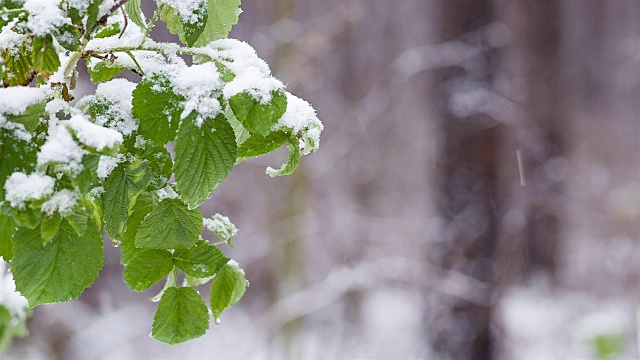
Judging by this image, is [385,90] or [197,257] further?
[385,90]

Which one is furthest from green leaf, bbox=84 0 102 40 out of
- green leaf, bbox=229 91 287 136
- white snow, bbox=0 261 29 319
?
white snow, bbox=0 261 29 319

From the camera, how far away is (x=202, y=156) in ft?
2.40

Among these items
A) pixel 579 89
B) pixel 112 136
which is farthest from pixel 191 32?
pixel 579 89

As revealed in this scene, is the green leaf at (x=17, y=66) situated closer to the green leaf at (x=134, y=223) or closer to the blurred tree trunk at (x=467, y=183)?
the green leaf at (x=134, y=223)

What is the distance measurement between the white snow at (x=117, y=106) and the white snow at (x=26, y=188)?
0.13m

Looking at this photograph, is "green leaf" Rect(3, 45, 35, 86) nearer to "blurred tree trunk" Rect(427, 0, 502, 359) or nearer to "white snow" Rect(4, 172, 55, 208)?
"white snow" Rect(4, 172, 55, 208)

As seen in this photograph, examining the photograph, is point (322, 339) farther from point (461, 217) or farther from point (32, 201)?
point (32, 201)

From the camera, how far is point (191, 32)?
2.72ft

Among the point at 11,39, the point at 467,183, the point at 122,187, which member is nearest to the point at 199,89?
the point at 122,187

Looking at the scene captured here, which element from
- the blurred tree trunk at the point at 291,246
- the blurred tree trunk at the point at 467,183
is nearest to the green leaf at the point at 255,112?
the blurred tree trunk at the point at 467,183

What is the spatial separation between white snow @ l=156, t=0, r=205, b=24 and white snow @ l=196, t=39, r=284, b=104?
0.04 metres

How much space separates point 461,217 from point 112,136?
3.12 meters

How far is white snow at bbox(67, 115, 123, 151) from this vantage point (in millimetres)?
642

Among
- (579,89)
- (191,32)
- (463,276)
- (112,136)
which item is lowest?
(112,136)
